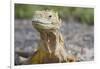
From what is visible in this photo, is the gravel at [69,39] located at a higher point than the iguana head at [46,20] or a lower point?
lower

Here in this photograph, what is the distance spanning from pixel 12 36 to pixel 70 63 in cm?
76

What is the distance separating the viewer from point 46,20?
219cm

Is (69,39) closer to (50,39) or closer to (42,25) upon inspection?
(50,39)

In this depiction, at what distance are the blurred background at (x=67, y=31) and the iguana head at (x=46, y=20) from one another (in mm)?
45

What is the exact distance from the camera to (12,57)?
205 cm

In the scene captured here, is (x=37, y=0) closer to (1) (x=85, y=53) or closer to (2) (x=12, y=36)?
(2) (x=12, y=36)

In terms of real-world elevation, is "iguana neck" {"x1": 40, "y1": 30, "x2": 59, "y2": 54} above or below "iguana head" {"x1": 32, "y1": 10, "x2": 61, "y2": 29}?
below

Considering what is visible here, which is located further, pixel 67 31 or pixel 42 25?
pixel 67 31

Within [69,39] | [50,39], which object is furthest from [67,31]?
[50,39]

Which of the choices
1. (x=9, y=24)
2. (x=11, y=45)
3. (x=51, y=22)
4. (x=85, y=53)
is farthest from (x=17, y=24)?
(x=85, y=53)

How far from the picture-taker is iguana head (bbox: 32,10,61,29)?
216 centimetres

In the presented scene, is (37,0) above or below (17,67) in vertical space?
above

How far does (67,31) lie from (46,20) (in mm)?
289

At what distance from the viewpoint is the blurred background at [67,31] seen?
2.09 m
